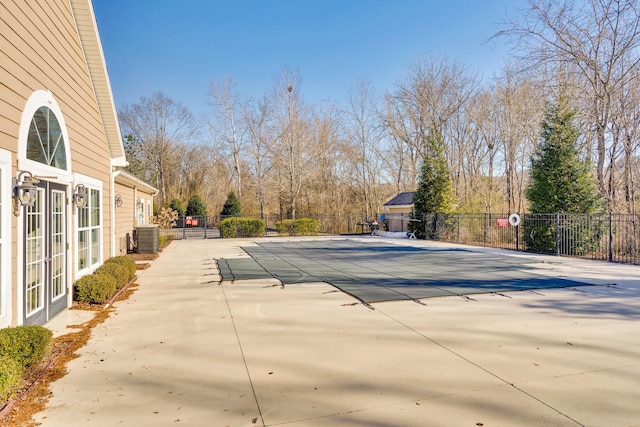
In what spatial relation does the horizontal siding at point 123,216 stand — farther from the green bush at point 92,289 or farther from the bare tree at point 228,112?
the bare tree at point 228,112

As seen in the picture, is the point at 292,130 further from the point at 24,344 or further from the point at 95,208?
the point at 24,344

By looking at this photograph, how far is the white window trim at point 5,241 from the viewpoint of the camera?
351 cm

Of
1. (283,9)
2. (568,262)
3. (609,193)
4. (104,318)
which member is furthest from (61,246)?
(609,193)

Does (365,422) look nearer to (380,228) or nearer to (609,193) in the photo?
(609,193)

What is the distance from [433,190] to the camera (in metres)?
18.6

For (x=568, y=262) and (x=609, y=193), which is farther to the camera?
(x=609, y=193)

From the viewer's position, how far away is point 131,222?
513 inches

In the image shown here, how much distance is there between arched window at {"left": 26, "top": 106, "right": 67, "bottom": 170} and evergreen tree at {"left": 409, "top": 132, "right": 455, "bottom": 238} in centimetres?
1619

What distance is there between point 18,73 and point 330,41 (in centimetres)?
A: 1861

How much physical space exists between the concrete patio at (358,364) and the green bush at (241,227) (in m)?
14.8

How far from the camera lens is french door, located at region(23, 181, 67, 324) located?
165 inches

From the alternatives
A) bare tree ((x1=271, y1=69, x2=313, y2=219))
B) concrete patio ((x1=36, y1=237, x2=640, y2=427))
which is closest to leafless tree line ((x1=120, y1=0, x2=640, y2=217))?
bare tree ((x1=271, y1=69, x2=313, y2=219))

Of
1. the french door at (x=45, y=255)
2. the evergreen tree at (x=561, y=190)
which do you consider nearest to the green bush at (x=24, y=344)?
the french door at (x=45, y=255)

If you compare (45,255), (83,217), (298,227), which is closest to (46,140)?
(45,255)
